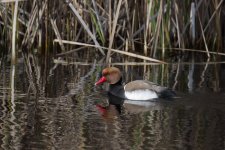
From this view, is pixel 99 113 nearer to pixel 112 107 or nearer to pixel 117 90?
pixel 112 107

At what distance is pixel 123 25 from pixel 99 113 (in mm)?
4463

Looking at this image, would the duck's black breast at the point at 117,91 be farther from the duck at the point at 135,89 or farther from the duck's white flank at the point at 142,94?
the duck's white flank at the point at 142,94

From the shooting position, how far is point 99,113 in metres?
6.73

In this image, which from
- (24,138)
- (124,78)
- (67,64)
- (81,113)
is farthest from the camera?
(67,64)

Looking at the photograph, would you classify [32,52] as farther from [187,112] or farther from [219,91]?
[187,112]

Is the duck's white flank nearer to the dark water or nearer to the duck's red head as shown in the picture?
the dark water

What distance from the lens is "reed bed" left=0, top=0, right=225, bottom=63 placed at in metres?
10.5

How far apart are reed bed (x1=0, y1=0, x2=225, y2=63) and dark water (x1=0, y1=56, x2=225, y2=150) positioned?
3.19 feet

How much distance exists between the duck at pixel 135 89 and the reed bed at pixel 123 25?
1.99 m

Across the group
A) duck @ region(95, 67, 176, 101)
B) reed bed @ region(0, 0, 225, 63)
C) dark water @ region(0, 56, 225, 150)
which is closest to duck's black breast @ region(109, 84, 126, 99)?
duck @ region(95, 67, 176, 101)

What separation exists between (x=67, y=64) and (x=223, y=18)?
3020 millimetres

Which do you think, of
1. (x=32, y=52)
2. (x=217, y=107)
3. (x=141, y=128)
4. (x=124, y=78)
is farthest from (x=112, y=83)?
(x=32, y=52)

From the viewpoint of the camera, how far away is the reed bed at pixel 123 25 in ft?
34.4

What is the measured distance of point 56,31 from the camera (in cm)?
1080
